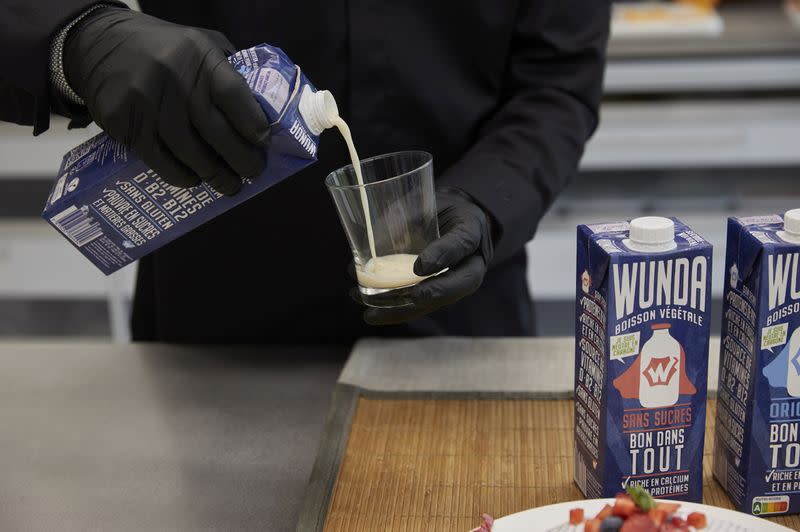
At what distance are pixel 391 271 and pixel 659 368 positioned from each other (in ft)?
0.82

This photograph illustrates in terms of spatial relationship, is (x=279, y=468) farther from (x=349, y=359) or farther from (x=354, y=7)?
(x=354, y=7)

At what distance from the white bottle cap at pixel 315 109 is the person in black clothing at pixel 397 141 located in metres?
0.18

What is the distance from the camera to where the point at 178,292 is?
48.0 inches

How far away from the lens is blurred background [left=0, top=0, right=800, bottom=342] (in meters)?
2.18

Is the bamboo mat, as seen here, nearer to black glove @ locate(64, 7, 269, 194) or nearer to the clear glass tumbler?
the clear glass tumbler

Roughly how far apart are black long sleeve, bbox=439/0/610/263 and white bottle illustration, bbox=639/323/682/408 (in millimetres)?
334

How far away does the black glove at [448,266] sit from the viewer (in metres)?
0.82

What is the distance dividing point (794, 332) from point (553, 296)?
1.76 metres

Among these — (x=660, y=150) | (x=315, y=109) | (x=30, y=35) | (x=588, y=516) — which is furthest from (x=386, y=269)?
(x=660, y=150)

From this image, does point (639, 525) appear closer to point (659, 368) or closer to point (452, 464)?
point (659, 368)

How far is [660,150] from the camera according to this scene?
2.25m

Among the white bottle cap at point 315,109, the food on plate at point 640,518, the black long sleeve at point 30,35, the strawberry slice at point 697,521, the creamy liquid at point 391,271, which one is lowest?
the strawberry slice at point 697,521

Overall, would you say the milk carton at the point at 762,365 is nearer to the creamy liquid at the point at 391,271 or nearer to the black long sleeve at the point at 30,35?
the creamy liquid at the point at 391,271

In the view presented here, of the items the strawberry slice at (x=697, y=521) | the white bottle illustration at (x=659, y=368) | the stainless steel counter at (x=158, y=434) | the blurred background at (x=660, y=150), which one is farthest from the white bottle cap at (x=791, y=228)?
the blurred background at (x=660, y=150)
